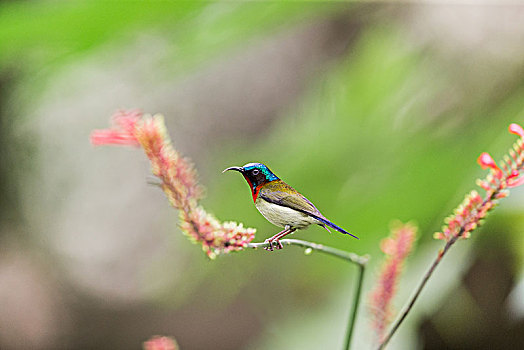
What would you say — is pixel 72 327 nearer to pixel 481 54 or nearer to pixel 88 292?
pixel 88 292

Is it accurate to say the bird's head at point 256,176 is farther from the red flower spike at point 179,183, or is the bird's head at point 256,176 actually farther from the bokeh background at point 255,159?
the bokeh background at point 255,159

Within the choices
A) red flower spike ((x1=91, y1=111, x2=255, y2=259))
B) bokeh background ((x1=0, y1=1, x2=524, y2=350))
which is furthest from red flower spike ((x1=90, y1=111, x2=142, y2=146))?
bokeh background ((x1=0, y1=1, x2=524, y2=350))

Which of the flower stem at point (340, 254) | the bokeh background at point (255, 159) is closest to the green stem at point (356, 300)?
the flower stem at point (340, 254)

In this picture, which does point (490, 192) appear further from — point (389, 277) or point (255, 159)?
point (255, 159)

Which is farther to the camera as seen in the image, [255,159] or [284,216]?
[255,159]

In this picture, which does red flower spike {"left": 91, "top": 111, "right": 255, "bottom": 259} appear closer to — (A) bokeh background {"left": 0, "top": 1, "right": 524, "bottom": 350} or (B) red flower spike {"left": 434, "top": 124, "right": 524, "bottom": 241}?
(B) red flower spike {"left": 434, "top": 124, "right": 524, "bottom": 241}

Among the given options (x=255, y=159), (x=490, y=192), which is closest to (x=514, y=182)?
(x=490, y=192)
